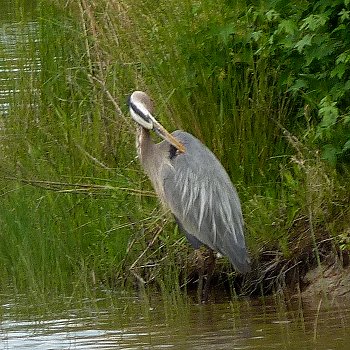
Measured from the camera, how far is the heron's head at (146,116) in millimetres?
6195

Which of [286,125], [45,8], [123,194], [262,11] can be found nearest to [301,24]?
[262,11]

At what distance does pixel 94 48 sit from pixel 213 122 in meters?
1.35

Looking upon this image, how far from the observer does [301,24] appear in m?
5.91

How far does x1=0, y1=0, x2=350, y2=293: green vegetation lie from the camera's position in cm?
585

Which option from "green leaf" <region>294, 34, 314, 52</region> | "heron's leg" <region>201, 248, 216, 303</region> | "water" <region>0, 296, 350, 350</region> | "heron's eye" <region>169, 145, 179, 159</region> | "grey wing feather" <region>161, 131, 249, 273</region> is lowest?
"water" <region>0, 296, 350, 350</region>

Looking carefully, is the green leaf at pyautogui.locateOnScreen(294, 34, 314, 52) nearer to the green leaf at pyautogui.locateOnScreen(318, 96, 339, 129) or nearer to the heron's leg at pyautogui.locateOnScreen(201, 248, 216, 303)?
the green leaf at pyautogui.locateOnScreen(318, 96, 339, 129)

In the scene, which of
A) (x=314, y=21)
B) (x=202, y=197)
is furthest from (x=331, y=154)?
(x=202, y=197)

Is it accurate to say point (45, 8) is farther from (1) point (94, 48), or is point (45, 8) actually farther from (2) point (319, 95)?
(2) point (319, 95)

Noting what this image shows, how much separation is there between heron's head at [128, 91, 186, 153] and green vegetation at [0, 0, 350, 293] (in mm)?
207

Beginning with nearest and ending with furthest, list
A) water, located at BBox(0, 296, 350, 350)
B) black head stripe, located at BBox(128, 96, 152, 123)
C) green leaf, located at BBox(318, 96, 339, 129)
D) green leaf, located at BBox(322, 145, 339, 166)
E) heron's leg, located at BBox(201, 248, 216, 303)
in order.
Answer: water, located at BBox(0, 296, 350, 350) → green leaf, located at BBox(318, 96, 339, 129) → green leaf, located at BBox(322, 145, 339, 166) → heron's leg, located at BBox(201, 248, 216, 303) → black head stripe, located at BBox(128, 96, 152, 123)

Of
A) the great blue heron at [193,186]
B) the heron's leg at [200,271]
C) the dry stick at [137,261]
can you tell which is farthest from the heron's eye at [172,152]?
the heron's leg at [200,271]

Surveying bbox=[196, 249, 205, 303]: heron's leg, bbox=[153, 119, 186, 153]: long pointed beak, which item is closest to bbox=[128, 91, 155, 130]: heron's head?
bbox=[153, 119, 186, 153]: long pointed beak

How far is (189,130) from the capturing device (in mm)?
6672

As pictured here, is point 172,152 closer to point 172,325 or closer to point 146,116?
point 146,116
